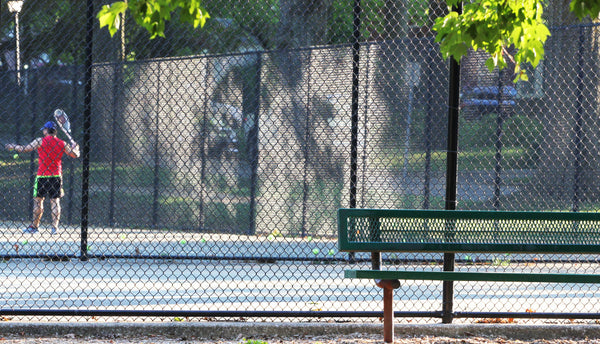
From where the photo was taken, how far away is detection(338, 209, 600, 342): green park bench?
14.4ft

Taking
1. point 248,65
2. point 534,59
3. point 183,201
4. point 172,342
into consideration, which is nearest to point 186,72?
point 248,65

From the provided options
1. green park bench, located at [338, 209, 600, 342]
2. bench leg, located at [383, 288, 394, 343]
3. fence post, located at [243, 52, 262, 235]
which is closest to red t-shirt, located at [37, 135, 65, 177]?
fence post, located at [243, 52, 262, 235]

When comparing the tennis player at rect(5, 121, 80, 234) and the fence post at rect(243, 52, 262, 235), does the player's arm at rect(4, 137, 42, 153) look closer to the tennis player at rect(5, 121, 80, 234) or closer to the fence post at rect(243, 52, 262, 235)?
the tennis player at rect(5, 121, 80, 234)

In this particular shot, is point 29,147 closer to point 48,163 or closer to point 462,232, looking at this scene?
point 48,163

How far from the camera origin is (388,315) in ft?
13.9

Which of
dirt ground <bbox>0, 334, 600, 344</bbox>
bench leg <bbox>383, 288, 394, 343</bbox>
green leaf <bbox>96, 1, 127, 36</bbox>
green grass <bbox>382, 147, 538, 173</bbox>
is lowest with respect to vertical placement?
dirt ground <bbox>0, 334, 600, 344</bbox>

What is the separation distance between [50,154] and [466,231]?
6434 mm

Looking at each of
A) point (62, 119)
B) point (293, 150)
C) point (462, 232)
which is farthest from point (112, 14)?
point (62, 119)

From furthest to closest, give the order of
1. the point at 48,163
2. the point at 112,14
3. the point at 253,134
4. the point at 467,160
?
the point at 48,163
the point at 253,134
the point at 467,160
the point at 112,14

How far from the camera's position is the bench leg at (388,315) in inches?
165

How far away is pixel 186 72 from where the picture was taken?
29.6 feet

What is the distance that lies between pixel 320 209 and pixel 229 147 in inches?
59.4

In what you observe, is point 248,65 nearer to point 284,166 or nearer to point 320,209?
point 284,166

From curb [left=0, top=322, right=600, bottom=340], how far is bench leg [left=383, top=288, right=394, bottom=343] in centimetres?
28
